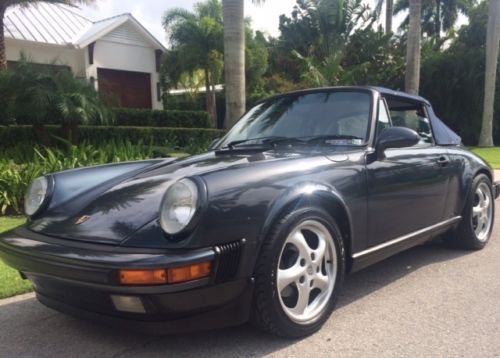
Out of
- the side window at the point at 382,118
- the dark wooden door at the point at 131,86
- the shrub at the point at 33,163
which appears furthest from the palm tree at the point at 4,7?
the side window at the point at 382,118

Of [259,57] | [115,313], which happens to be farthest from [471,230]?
[259,57]

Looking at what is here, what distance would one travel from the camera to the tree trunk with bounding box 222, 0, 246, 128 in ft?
27.6

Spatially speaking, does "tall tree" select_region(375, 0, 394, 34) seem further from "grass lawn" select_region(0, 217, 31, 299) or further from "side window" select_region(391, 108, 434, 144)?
"grass lawn" select_region(0, 217, 31, 299)

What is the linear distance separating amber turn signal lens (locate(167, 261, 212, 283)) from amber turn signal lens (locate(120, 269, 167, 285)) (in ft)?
0.10

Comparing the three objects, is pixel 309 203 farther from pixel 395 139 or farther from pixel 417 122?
pixel 417 122

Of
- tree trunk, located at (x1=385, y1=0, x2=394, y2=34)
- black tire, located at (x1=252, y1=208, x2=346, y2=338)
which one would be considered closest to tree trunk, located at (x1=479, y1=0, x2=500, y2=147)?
tree trunk, located at (x1=385, y1=0, x2=394, y2=34)

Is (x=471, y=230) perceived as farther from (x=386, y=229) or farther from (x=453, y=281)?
(x=386, y=229)

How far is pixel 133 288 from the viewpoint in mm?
2207

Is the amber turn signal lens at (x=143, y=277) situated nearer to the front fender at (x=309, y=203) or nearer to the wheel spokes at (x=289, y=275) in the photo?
the front fender at (x=309, y=203)

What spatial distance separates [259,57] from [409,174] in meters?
20.4

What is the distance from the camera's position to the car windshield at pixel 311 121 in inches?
139

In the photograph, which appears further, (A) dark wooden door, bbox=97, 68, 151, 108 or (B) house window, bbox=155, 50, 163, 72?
(B) house window, bbox=155, 50, 163, 72

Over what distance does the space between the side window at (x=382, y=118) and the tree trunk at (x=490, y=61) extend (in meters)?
18.6

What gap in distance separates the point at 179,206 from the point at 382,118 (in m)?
1.97
